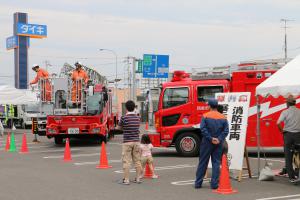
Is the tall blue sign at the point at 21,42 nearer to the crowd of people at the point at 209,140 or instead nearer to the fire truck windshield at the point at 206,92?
the fire truck windshield at the point at 206,92

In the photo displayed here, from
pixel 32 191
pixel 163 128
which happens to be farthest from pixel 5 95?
pixel 32 191

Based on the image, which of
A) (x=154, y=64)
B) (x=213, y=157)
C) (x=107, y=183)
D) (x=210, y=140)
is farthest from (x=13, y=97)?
(x=210, y=140)

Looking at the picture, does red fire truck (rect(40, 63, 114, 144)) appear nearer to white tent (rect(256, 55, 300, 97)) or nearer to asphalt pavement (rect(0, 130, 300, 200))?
asphalt pavement (rect(0, 130, 300, 200))

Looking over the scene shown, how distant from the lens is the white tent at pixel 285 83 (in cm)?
971

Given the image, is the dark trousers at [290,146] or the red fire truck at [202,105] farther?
the red fire truck at [202,105]

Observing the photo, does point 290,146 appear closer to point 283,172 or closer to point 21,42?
point 283,172

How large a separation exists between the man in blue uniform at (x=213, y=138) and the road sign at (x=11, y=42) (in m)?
63.1

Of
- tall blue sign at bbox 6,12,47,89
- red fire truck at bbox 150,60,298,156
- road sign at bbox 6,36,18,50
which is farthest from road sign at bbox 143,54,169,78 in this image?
road sign at bbox 6,36,18,50

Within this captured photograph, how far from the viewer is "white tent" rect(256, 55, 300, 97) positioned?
31.9 feet

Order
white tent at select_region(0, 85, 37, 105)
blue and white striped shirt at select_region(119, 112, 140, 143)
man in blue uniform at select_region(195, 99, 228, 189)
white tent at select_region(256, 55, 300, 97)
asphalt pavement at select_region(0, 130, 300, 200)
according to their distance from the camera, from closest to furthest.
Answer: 1. asphalt pavement at select_region(0, 130, 300, 200)
2. man in blue uniform at select_region(195, 99, 228, 189)
3. white tent at select_region(256, 55, 300, 97)
4. blue and white striped shirt at select_region(119, 112, 140, 143)
5. white tent at select_region(0, 85, 37, 105)

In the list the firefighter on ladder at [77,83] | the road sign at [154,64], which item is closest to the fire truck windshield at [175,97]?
the firefighter on ladder at [77,83]

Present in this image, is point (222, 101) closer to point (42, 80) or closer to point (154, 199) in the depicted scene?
point (154, 199)

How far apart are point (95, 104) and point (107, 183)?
10.2 m

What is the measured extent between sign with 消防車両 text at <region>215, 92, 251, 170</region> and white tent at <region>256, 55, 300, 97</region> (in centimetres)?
84
